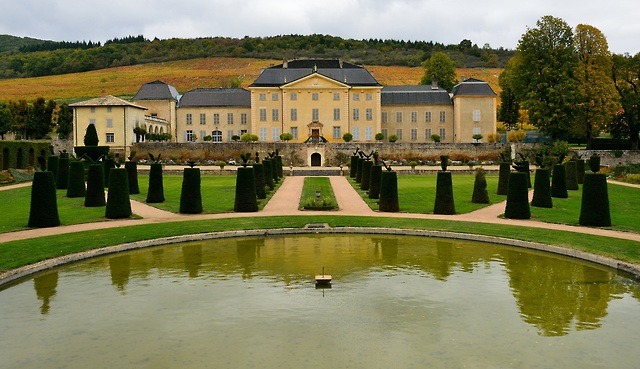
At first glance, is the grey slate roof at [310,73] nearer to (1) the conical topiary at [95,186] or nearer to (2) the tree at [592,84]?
(2) the tree at [592,84]

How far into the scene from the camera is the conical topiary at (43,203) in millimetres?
→ 18875

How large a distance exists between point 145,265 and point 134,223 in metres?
6.53

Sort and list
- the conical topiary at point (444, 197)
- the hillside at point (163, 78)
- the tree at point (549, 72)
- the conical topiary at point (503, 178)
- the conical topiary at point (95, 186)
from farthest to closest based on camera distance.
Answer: the hillside at point (163, 78) < the tree at point (549, 72) < the conical topiary at point (503, 178) < the conical topiary at point (95, 186) < the conical topiary at point (444, 197)

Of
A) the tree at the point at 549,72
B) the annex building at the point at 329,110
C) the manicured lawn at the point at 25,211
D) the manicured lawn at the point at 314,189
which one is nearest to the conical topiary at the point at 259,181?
the manicured lawn at the point at 314,189

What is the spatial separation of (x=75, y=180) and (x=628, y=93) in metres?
39.9

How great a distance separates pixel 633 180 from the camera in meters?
34.3

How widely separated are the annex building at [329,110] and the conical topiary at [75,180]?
2978cm

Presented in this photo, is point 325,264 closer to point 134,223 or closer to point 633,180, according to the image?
point 134,223

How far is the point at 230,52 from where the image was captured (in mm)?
137000

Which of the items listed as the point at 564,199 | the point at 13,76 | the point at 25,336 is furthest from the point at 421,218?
the point at 13,76

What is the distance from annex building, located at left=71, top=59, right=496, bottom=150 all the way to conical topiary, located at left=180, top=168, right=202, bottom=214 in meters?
36.1

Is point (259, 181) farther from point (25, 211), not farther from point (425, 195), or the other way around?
point (25, 211)

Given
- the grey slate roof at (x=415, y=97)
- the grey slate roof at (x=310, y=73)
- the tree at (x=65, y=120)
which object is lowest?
the tree at (x=65, y=120)

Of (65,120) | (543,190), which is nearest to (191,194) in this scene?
(543,190)
